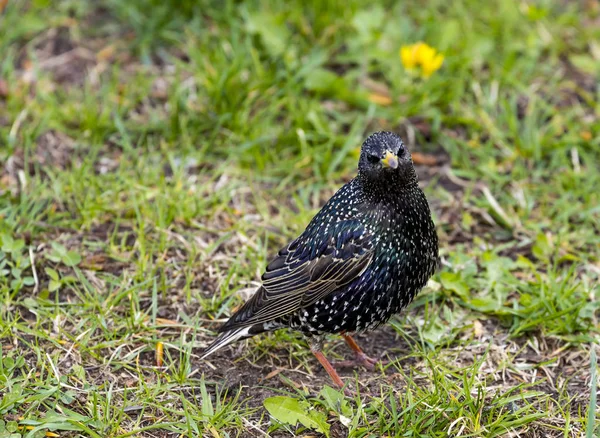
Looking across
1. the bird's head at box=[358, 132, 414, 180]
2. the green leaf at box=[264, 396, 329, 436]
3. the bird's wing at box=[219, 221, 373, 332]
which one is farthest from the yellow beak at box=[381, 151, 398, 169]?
the green leaf at box=[264, 396, 329, 436]

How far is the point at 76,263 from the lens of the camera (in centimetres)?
481

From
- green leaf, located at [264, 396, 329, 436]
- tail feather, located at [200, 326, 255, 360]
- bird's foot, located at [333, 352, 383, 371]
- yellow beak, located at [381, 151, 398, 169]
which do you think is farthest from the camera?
bird's foot, located at [333, 352, 383, 371]

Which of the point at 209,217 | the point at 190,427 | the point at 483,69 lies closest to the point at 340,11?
the point at 483,69

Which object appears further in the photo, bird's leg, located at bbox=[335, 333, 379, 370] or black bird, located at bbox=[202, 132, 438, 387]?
bird's leg, located at bbox=[335, 333, 379, 370]

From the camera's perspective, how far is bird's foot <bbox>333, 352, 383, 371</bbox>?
4516mm

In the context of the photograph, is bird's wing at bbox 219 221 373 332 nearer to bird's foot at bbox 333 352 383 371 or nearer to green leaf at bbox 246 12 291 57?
bird's foot at bbox 333 352 383 371

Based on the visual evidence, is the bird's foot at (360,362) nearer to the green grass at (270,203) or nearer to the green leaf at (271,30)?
the green grass at (270,203)

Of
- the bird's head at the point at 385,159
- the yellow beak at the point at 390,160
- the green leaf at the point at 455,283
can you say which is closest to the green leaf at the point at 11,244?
the bird's head at the point at 385,159

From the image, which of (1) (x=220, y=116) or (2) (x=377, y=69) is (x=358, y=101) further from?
(1) (x=220, y=116)

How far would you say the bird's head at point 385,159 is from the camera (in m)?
4.09

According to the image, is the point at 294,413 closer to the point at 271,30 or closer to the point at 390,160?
the point at 390,160

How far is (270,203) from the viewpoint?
5.60m

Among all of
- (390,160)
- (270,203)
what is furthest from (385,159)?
(270,203)

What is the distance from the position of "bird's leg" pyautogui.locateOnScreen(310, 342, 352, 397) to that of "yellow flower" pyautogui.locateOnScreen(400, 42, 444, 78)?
248 centimetres
